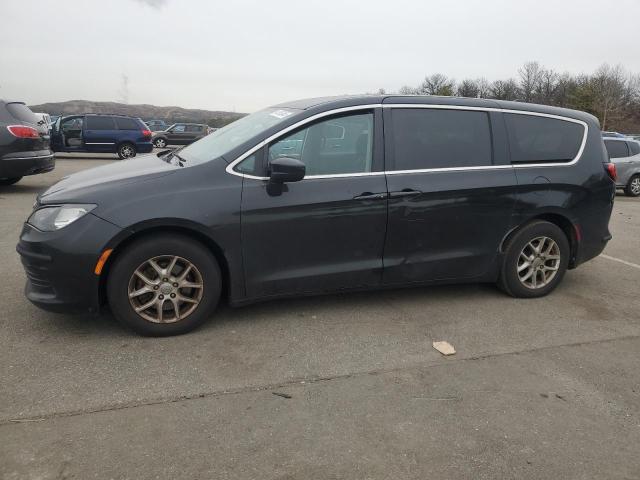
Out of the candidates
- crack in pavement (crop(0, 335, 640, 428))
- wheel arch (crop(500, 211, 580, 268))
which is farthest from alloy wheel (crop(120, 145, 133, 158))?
crack in pavement (crop(0, 335, 640, 428))

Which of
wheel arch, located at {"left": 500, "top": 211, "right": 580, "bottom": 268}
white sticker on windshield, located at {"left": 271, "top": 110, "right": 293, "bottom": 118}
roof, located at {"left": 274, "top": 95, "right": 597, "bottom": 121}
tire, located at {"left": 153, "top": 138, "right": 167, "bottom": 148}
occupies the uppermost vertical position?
roof, located at {"left": 274, "top": 95, "right": 597, "bottom": 121}

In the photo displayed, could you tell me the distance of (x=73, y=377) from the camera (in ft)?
10.5

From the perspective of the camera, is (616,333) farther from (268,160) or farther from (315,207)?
(268,160)

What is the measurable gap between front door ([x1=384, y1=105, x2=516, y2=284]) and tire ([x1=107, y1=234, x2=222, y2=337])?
1.42 metres

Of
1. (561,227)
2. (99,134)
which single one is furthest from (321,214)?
(99,134)

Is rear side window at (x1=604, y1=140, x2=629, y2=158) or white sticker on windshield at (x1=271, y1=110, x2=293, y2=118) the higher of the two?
white sticker on windshield at (x1=271, y1=110, x2=293, y2=118)

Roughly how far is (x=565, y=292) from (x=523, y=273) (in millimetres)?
661

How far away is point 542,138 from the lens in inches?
189

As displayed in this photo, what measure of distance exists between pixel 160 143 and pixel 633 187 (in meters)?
22.5

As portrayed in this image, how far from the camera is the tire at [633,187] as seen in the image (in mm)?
14758

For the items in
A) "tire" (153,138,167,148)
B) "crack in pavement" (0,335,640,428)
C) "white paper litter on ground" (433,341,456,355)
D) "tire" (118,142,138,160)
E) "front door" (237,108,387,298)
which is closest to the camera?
"crack in pavement" (0,335,640,428)

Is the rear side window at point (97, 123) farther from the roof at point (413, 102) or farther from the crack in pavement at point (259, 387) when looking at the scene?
the crack in pavement at point (259, 387)

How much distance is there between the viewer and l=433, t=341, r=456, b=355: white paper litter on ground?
373cm

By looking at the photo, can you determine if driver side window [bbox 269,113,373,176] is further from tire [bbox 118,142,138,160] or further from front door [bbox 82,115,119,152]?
front door [bbox 82,115,119,152]
